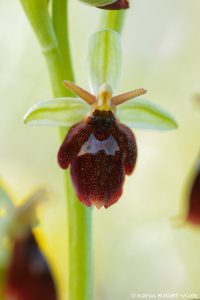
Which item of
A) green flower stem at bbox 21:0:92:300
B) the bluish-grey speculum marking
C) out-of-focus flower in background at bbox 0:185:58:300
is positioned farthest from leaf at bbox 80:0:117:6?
out-of-focus flower in background at bbox 0:185:58:300

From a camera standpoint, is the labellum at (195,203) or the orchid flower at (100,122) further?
the labellum at (195,203)

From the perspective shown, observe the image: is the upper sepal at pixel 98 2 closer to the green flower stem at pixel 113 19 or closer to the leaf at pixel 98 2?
the leaf at pixel 98 2

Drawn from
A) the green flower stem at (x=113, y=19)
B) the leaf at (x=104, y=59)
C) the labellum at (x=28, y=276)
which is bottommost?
the labellum at (x=28, y=276)

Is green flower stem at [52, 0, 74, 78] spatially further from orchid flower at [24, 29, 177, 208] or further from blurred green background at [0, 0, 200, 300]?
blurred green background at [0, 0, 200, 300]

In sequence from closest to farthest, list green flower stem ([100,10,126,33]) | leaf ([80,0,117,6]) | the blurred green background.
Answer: leaf ([80,0,117,6])
green flower stem ([100,10,126,33])
the blurred green background

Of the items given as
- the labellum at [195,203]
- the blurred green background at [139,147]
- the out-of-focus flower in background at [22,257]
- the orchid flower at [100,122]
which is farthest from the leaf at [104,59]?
the blurred green background at [139,147]

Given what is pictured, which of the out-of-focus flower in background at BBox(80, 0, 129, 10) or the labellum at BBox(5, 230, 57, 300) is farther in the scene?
the labellum at BBox(5, 230, 57, 300)
